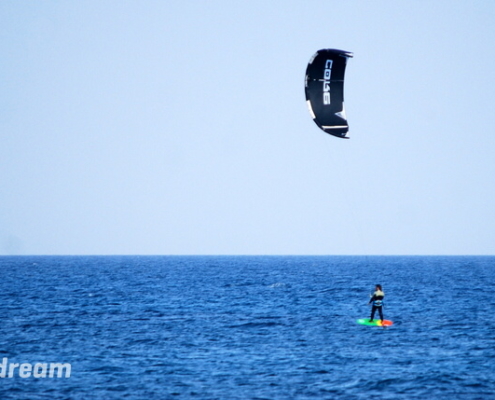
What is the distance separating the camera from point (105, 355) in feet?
112

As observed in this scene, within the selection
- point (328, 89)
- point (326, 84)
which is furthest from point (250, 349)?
point (326, 84)

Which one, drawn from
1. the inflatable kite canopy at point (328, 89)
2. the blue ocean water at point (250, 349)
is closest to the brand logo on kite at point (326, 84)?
the inflatable kite canopy at point (328, 89)

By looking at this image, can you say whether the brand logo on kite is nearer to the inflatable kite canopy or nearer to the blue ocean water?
the inflatable kite canopy

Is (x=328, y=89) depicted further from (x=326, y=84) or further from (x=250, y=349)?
(x=250, y=349)

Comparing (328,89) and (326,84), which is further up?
(326,84)

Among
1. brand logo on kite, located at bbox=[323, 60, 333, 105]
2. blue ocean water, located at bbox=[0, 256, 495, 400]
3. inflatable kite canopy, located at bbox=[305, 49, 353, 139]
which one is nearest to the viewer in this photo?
blue ocean water, located at bbox=[0, 256, 495, 400]

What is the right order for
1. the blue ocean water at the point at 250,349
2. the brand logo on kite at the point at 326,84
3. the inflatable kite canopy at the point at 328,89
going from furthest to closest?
the brand logo on kite at the point at 326,84
the inflatable kite canopy at the point at 328,89
the blue ocean water at the point at 250,349

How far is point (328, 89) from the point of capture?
32.2 m

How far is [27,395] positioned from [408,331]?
24622mm

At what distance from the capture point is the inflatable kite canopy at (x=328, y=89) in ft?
104

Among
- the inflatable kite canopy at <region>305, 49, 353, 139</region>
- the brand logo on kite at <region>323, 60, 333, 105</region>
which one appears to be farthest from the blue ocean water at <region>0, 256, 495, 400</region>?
the brand logo on kite at <region>323, 60, 333, 105</region>

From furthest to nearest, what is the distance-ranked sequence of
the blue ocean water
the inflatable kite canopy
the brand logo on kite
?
the brand logo on kite < the inflatable kite canopy < the blue ocean water

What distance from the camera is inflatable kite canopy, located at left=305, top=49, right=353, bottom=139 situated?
31.7m

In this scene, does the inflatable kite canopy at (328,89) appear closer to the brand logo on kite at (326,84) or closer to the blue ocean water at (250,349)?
the brand logo on kite at (326,84)
